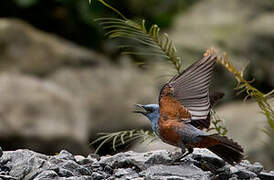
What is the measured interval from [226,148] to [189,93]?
37 centimetres

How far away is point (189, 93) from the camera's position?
3592 millimetres

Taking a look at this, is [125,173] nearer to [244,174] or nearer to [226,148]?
[226,148]

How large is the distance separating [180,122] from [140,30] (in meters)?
0.83

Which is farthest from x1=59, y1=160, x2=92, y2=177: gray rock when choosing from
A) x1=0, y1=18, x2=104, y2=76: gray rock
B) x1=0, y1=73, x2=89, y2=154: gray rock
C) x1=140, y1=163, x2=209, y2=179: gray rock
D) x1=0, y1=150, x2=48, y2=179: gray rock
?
x1=0, y1=18, x2=104, y2=76: gray rock

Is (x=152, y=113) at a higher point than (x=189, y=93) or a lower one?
lower

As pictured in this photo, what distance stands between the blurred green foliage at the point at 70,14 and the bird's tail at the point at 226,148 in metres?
7.63

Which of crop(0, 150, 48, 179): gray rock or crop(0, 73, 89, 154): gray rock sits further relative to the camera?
crop(0, 73, 89, 154): gray rock

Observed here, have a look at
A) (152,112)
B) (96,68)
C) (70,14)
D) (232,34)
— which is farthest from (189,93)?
(232,34)

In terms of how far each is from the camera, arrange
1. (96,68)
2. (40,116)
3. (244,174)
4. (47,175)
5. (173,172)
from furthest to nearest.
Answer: (96,68) < (40,116) < (244,174) < (173,172) < (47,175)

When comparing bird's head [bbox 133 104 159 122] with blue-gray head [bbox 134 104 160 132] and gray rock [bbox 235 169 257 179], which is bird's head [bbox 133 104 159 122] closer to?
blue-gray head [bbox 134 104 160 132]

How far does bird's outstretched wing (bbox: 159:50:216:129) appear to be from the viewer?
3553 mm

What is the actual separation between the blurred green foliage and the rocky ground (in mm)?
7321

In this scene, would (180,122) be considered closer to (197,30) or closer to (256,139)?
(256,139)

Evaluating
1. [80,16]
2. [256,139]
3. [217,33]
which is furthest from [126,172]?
[217,33]
